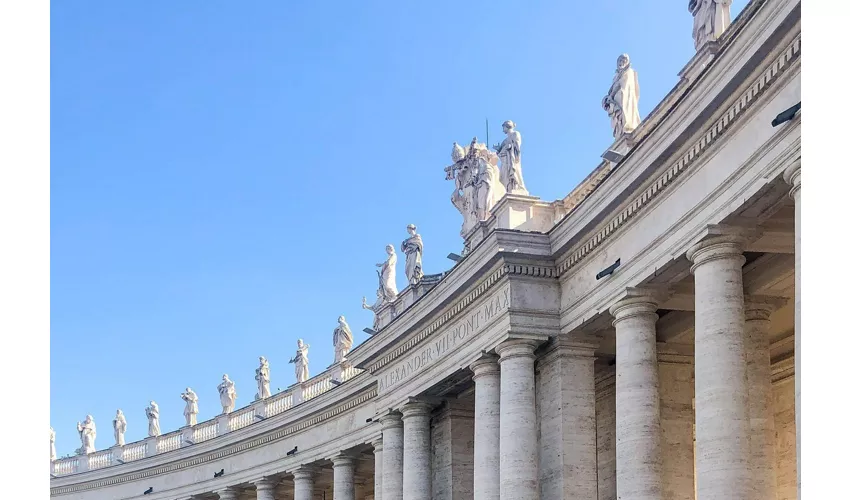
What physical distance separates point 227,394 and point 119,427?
19562 mm

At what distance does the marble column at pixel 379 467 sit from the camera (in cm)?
6347

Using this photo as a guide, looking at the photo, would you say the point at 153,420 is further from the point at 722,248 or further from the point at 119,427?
the point at 722,248

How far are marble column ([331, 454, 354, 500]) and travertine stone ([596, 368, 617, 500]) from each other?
2186 centimetres

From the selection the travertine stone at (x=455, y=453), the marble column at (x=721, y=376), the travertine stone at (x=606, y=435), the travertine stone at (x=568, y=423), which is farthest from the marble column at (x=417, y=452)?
the marble column at (x=721, y=376)

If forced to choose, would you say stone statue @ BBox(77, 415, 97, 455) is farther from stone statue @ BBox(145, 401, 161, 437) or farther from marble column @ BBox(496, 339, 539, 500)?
marble column @ BBox(496, 339, 539, 500)

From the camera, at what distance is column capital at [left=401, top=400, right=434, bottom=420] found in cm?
5894

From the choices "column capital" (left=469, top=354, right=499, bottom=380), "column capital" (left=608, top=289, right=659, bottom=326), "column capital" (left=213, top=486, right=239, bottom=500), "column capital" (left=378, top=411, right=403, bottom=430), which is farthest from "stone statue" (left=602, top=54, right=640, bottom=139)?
"column capital" (left=213, top=486, right=239, bottom=500)

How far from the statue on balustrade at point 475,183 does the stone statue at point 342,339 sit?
1031 inches

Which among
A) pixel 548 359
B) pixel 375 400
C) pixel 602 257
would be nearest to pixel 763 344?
pixel 602 257

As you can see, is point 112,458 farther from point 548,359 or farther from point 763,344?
point 763,344

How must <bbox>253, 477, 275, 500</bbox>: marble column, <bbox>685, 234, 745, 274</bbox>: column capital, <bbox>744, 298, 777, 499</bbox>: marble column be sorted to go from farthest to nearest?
<bbox>253, 477, 275, 500</bbox>: marble column < <bbox>744, 298, 777, 499</bbox>: marble column < <bbox>685, 234, 745, 274</bbox>: column capital

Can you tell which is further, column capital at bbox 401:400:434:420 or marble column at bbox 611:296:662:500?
column capital at bbox 401:400:434:420

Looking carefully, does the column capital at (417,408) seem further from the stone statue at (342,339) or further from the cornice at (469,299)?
the stone statue at (342,339)
